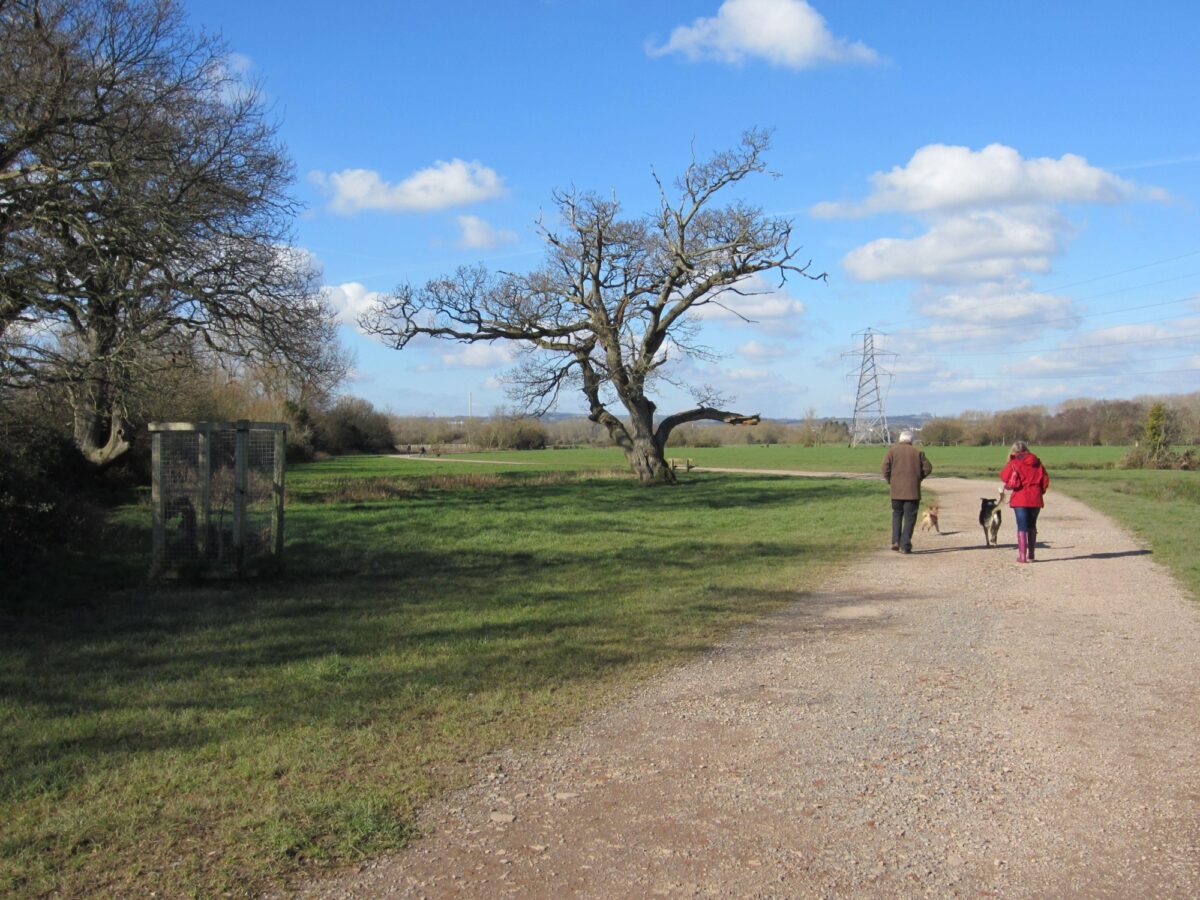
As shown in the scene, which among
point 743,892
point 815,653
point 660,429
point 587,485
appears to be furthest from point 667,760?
point 660,429

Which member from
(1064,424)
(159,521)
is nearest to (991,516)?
(159,521)

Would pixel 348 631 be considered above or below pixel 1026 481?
below

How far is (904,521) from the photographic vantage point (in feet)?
48.0

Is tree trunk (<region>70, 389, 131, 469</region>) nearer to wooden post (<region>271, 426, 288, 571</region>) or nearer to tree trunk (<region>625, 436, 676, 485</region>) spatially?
wooden post (<region>271, 426, 288, 571</region>)

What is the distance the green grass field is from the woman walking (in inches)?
81.6

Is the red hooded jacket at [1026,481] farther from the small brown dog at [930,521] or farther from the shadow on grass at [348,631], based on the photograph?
the small brown dog at [930,521]

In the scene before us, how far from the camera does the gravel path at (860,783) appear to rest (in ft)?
12.4

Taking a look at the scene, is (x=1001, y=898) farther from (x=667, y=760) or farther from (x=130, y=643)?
(x=130, y=643)

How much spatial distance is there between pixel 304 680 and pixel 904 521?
1053 cm

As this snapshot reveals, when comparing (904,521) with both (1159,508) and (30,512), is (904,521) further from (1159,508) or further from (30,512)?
(1159,508)

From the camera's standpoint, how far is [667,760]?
16.8ft

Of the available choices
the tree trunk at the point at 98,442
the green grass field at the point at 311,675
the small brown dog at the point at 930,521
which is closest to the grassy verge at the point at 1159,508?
the green grass field at the point at 311,675

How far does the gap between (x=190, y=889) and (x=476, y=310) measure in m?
31.3

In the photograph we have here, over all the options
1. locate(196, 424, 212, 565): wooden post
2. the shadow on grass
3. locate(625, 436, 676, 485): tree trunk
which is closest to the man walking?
the shadow on grass
